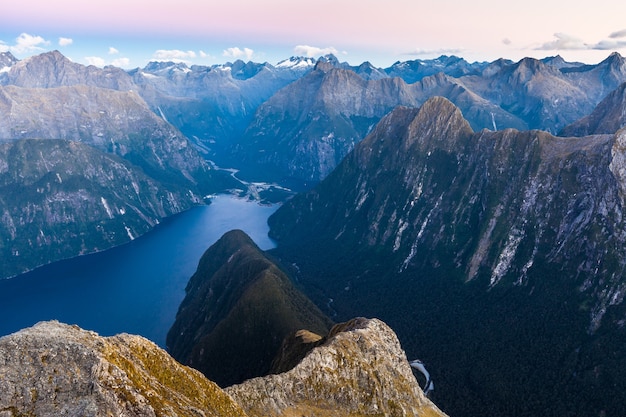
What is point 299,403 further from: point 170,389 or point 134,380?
point 134,380

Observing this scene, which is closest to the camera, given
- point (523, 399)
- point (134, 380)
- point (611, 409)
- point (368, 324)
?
point (134, 380)

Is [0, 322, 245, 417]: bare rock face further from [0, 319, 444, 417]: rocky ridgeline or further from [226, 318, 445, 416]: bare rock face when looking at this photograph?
[226, 318, 445, 416]: bare rock face

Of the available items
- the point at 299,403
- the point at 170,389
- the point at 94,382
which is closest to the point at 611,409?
the point at 299,403

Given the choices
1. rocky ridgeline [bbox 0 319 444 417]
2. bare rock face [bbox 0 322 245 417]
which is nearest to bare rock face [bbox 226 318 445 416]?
rocky ridgeline [bbox 0 319 444 417]

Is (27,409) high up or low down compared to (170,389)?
up

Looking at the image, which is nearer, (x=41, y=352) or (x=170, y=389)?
(x=41, y=352)

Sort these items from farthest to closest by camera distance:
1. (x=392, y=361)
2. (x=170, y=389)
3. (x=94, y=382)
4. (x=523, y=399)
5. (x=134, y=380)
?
(x=523, y=399) → (x=392, y=361) → (x=170, y=389) → (x=134, y=380) → (x=94, y=382)
